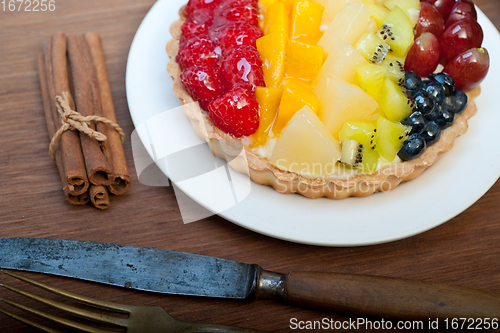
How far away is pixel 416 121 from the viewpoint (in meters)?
1.75

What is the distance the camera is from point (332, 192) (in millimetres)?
1783

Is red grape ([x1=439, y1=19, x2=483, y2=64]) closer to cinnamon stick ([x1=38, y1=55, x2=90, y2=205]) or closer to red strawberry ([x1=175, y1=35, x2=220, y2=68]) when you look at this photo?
red strawberry ([x1=175, y1=35, x2=220, y2=68])

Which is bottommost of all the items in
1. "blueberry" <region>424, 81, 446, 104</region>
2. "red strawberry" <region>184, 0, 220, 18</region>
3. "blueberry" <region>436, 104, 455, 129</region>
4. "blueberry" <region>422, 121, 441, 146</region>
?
→ "blueberry" <region>422, 121, 441, 146</region>

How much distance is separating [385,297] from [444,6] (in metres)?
1.59

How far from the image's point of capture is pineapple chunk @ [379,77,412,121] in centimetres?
175

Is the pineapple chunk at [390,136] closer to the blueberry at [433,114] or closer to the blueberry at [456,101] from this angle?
the blueberry at [433,114]

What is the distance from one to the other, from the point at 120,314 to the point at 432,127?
1.52 m

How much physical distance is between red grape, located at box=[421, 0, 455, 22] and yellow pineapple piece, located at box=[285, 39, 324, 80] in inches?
32.4

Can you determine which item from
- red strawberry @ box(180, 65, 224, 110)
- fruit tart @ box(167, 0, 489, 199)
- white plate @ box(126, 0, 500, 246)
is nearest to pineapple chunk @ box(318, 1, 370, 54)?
fruit tart @ box(167, 0, 489, 199)

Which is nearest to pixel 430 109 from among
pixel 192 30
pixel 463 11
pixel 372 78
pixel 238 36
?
pixel 372 78

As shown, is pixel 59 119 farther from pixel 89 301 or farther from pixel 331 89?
pixel 331 89

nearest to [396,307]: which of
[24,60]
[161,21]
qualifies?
[161,21]

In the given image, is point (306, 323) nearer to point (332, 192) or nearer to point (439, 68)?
point (332, 192)

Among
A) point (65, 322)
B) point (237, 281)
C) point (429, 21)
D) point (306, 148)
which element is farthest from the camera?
point (429, 21)
